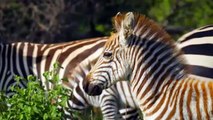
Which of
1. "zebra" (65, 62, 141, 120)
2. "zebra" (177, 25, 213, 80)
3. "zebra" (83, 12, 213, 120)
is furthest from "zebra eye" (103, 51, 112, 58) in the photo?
"zebra" (65, 62, 141, 120)

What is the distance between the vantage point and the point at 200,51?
1009 cm

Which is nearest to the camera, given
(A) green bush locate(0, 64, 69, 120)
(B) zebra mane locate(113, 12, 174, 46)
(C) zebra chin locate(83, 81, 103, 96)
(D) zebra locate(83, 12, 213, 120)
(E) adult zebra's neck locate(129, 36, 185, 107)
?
(D) zebra locate(83, 12, 213, 120)

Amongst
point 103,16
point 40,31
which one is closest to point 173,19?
point 103,16

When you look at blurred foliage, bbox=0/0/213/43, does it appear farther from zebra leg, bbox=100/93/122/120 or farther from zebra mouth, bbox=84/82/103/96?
zebra mouth, bbox=84/82/103/96

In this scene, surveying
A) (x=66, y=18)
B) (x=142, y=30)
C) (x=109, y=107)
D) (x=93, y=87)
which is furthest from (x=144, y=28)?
(x=66, y=18)

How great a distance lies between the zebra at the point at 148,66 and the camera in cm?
760

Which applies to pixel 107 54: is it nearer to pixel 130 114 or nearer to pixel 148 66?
pixel 148 66

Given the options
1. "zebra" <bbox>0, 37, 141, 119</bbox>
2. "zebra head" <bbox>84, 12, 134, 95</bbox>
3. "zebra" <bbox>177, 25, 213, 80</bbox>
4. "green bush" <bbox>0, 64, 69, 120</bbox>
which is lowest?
"green bush" <bbox>0, 64, 69, 120</bbox>

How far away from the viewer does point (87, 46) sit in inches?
460

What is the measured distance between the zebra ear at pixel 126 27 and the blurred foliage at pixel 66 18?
38.7ft

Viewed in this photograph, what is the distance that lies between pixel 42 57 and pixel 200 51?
298 cm

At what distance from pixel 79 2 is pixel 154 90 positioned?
1417 cm

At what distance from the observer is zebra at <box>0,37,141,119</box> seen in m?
11.5

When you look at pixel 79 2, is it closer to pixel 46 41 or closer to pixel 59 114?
pixel 46 41
